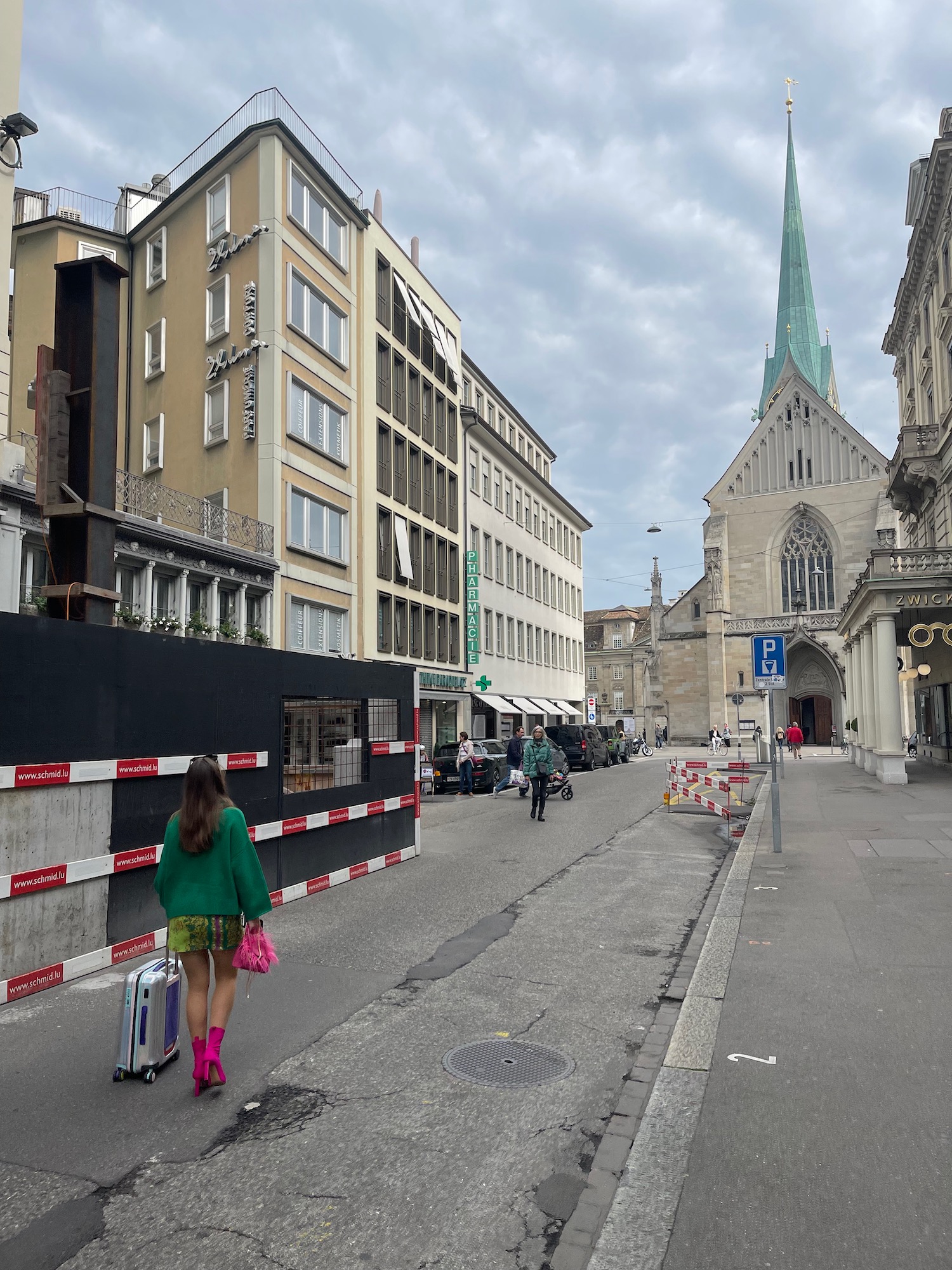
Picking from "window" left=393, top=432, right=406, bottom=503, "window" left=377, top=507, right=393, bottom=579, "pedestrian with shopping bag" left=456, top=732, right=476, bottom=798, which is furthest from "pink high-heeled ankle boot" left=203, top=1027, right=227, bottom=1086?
"window" left=393, top=432, right=406, bottom=503

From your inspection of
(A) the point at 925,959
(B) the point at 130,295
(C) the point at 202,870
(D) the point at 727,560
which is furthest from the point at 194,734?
(D) the point at 727,560

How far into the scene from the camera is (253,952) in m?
4.86

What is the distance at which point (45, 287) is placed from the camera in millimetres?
27500

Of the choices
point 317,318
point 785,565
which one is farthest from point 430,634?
point 785,565

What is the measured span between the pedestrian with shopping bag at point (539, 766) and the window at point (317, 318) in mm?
14736

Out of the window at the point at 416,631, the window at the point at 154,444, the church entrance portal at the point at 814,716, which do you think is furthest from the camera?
the church entrance portal at the point at 814,716

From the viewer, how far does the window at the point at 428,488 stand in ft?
117

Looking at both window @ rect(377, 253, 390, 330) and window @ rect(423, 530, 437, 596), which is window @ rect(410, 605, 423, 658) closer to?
window @ rect(423, 530, 437, 596)

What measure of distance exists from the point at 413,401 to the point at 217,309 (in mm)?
9118

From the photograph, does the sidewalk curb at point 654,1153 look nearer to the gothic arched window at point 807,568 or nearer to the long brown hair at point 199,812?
the long brown hair at point 199,812

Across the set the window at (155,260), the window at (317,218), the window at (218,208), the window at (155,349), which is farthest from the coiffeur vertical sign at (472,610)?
the window at (218,208)

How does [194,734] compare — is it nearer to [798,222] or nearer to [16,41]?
[16,41]

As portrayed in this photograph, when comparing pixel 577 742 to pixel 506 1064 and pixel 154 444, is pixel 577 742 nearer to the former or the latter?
pixel 154 444

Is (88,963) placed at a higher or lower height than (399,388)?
lower
